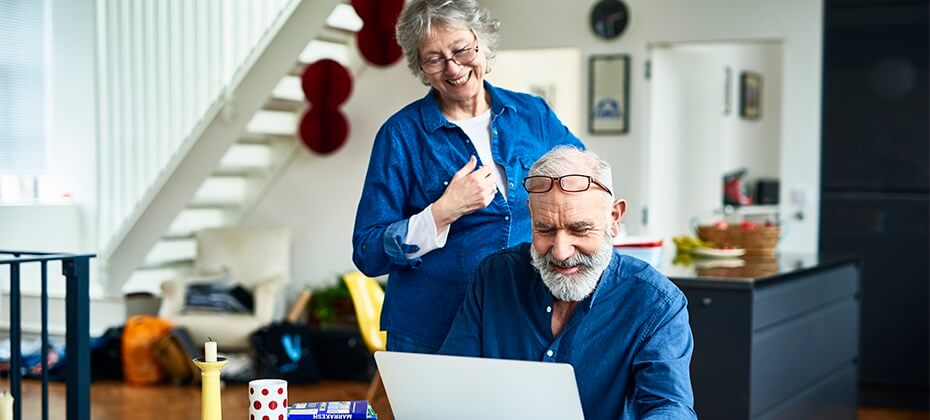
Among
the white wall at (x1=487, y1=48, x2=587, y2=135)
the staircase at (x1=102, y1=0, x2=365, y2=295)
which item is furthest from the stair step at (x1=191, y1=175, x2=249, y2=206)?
the white wall at (x1=487, y1=48, x2=587, y2=135)

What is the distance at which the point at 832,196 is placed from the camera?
262 inches

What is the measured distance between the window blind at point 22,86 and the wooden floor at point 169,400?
4.54 feet

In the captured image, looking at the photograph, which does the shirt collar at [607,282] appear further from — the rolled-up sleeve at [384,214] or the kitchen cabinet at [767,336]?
the kitchen cabinet at [767,336]

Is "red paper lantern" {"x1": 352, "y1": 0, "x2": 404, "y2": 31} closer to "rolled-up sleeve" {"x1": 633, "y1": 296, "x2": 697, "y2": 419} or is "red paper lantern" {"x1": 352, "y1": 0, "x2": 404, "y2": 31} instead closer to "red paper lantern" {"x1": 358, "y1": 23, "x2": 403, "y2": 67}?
"red paper lantern" {"x1": 358, "y1": 23, "x2": 403, "y2": 67}

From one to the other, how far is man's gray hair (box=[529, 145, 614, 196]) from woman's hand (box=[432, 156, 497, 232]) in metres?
0.21

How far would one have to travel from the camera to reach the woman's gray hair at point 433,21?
7.89 ft

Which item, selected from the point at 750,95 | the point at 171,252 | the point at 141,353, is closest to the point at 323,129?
the point at 171,252

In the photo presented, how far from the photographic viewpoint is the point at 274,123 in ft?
25.0

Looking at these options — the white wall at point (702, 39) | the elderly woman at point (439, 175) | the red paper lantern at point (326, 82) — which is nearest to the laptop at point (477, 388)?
the elderly woman at point (439, 175)

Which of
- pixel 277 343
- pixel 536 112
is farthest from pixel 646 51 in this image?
pixel 536 112

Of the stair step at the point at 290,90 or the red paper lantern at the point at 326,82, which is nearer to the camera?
the red paper lantern at the point at 326,82

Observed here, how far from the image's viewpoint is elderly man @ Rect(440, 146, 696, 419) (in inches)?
81.4

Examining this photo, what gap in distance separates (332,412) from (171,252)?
19.7 ft

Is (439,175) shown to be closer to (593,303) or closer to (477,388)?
(593,303)
